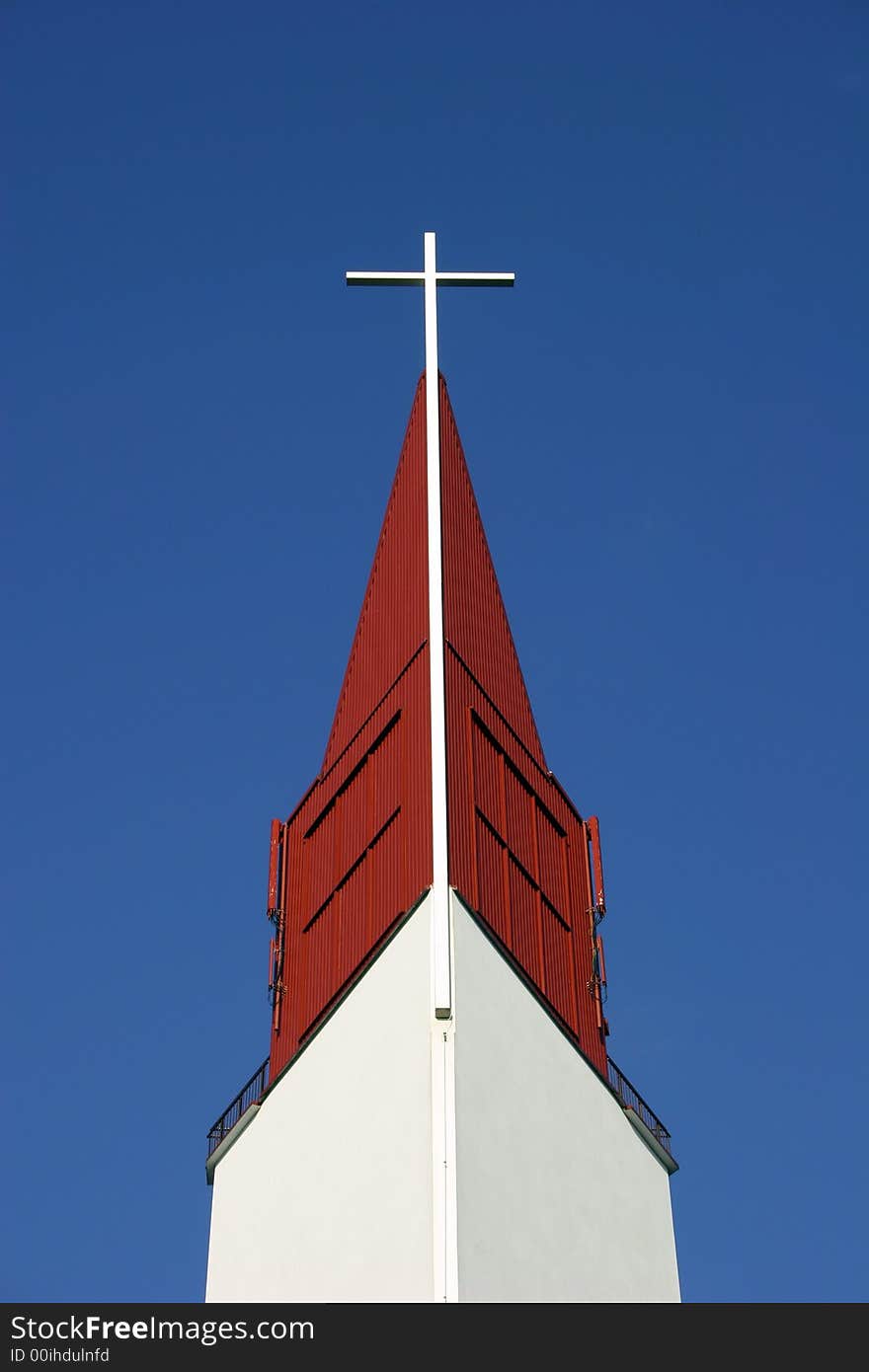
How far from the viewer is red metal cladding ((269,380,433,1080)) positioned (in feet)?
102

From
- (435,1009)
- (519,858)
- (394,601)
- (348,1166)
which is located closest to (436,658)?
(394,601)

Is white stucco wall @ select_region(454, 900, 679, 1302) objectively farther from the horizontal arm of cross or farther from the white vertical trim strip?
the horizontal arm of cross

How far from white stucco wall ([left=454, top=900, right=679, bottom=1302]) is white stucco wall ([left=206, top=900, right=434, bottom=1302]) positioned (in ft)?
2.14

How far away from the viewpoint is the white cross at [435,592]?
2878 cm

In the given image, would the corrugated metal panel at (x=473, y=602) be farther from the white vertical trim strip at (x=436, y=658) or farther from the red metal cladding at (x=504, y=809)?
the white vertical trim strip at (x=436, y=658)

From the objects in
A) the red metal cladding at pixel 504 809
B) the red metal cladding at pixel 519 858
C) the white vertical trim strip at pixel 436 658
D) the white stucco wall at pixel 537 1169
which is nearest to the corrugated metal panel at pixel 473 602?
the red metal cladding at pixel 504 809

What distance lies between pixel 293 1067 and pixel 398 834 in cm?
400

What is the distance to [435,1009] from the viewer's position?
28234mm

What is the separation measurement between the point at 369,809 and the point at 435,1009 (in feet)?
16.6

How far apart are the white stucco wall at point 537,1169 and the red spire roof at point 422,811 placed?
91 cm

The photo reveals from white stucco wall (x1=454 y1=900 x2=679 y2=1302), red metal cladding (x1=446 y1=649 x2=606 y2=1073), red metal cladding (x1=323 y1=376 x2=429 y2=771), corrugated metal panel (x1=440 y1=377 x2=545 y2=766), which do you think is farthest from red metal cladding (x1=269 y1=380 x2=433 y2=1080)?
white stucco wall (x1=454 y1=900 x2=679 y2=1302)
